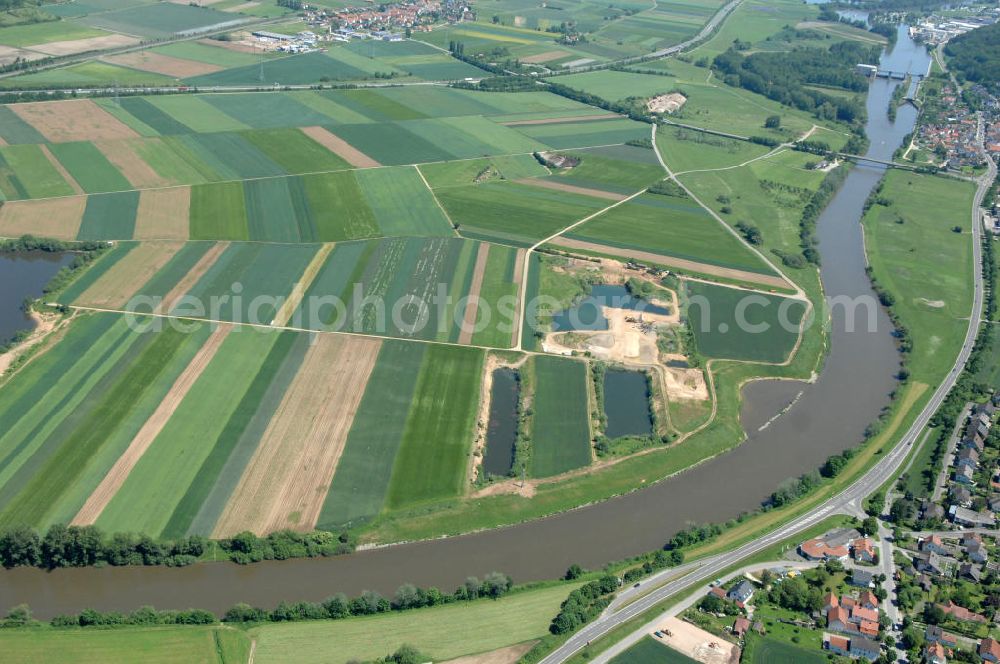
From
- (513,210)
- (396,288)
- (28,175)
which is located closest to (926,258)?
(513,210)

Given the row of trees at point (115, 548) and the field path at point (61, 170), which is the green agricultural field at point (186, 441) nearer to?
the row of trees at point (115, 548)

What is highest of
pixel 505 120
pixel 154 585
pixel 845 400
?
pixel 505 120

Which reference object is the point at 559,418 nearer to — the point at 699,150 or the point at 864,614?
the point at 864,614

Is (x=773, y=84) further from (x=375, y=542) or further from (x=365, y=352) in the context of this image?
(x=375, y=542)

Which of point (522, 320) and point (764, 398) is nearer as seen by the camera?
point (764, 398)

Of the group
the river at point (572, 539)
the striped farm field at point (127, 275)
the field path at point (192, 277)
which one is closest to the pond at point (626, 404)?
the river at point (572, 539)

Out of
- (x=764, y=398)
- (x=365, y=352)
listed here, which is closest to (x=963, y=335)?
(x=764, y=398)

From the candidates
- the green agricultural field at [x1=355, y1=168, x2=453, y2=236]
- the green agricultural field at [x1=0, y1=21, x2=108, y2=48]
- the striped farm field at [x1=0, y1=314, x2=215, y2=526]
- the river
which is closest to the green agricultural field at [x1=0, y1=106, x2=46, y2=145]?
the green agricultural field at [x1=0, y1=21, x2=108, y2=48]
